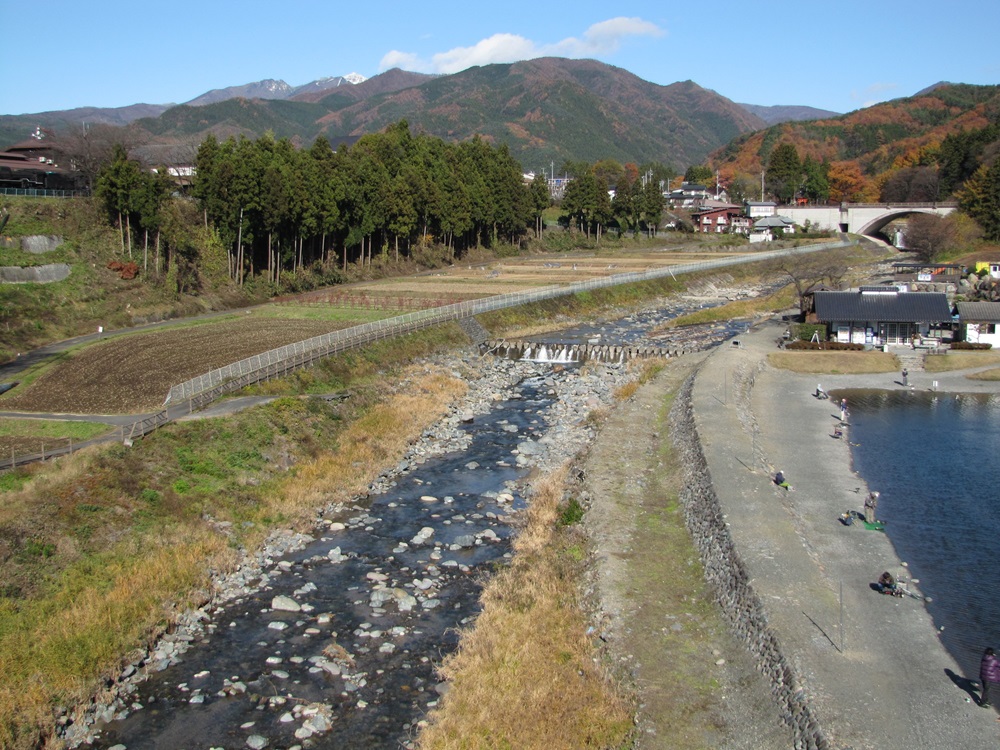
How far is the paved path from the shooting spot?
14.8 meters

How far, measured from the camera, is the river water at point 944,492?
759 inches

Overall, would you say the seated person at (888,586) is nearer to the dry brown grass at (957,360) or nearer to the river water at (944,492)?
the river water at (944,492)

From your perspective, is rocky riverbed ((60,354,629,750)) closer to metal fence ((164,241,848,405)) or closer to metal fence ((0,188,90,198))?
metal fence ((164,241,848,405))

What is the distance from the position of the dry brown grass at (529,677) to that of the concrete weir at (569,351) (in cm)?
2950

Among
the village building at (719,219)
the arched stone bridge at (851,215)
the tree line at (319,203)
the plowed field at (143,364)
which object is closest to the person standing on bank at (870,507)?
the plowed field at (143,364)

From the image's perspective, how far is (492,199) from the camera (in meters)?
90.2

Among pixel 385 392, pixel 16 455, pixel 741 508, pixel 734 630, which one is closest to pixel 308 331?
pixel 385 392

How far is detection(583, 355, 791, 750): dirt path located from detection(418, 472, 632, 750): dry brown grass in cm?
71

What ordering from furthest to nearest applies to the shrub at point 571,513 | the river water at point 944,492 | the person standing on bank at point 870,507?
the shrub at point 571,513, the person standing on bank at point 870,507, the river water at point 944,492

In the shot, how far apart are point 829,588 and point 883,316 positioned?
33911 millimetres

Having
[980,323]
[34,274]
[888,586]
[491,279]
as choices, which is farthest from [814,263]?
[888,586]

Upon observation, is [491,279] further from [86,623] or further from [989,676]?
[989,676]

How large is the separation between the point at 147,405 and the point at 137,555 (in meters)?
11.8

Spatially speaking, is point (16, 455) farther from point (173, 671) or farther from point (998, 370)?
point (998, 370)
